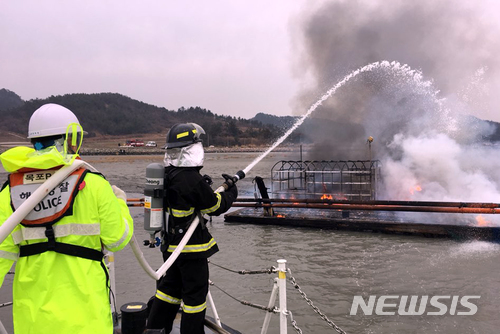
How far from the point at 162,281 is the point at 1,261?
7.12ft

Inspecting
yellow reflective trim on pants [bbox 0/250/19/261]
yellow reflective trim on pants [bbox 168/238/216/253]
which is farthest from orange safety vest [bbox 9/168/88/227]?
yellow reflective trim on pants [bbox 168/238/216/253]

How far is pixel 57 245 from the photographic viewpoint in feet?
8.20

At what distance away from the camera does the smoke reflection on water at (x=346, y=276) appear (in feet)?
22.0

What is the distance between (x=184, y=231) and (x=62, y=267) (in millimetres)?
1828

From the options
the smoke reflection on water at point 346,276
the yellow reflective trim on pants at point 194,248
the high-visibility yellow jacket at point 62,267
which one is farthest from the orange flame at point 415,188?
the high-visibility yellow jacket at point 62,267

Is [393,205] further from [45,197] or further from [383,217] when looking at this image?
[45,197]

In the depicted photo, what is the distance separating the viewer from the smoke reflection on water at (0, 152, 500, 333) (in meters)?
6.71

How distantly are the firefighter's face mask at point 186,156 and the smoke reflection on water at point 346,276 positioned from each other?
11.7ft

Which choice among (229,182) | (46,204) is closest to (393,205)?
(229,182)

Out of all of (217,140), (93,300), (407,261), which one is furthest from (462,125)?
(217,140)

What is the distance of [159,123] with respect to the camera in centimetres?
18375

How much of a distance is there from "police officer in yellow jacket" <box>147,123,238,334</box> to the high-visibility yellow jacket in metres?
1.59

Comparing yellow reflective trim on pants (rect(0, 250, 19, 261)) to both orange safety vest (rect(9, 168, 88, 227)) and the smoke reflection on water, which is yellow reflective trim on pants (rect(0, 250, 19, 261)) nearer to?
orange safety vest (rect(9, 168, 88, 227))

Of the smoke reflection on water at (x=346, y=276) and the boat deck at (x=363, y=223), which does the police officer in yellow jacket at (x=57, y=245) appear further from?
the boat deck at (x=363, y=223)
